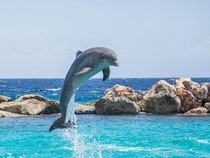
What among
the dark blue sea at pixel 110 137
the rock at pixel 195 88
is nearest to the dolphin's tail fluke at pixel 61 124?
the dark blue sea at pixel 110 137

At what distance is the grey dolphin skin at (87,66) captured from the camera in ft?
24.8

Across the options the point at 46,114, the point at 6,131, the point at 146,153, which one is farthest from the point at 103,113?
the point at 146,153

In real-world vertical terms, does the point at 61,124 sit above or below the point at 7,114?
above

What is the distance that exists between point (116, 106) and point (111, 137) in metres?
11.1

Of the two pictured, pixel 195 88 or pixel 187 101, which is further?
pixel 195 88

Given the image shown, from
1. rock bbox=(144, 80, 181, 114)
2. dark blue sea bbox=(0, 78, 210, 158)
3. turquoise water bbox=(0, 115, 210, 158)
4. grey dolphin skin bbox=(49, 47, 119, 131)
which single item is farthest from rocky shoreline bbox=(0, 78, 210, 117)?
grey dolphin skin bbox=(49, 47, 119, 131)

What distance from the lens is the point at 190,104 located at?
36.0 metres

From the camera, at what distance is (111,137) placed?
79.9 feet

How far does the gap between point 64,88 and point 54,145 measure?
14.0 m

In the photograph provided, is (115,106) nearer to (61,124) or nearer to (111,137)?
(111,137)

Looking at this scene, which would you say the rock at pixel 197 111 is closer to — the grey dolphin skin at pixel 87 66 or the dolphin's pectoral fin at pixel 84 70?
the grey dolphin skin at pixel 87 66

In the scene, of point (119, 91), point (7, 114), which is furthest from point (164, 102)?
point (7, 114)

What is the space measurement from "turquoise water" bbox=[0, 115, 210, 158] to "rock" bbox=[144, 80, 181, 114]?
1.56 meters

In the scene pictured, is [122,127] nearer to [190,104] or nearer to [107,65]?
[190,104]
